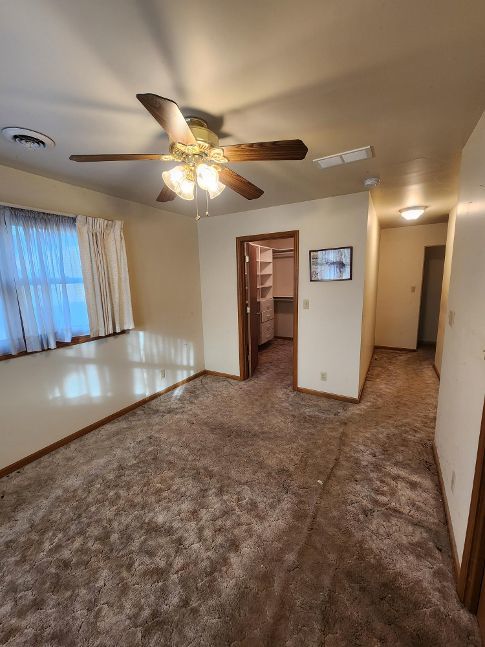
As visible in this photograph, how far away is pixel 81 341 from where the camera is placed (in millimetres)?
2533

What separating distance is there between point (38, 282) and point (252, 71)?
6.97ft

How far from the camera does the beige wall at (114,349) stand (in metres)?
2.18

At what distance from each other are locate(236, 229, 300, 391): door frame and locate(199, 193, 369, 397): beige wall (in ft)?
0.18

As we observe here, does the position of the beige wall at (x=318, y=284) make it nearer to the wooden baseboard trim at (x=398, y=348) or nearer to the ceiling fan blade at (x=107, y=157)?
the ceiling fan blade at (x=107, y=157)

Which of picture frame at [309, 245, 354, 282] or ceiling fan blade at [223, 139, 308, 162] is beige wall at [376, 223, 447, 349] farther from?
ceiling fan blade at [223, 139, 308, 162]

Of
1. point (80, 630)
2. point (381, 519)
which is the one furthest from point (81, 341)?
point (381, 519)

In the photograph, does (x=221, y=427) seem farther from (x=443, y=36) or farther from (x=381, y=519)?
(x=443, y=36)

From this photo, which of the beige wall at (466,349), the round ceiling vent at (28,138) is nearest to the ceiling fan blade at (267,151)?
the beige wall at (466,349)

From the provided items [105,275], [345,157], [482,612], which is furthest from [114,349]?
[482,612]

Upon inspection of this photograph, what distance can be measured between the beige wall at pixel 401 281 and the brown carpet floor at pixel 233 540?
2814 millimetres

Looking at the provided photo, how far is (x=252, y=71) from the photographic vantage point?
3.73 feet

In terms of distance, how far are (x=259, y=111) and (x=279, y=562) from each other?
236 centimetres

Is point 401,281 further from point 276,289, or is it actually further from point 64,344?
point 64,344

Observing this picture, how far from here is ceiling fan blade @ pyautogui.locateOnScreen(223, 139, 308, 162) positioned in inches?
49.1
